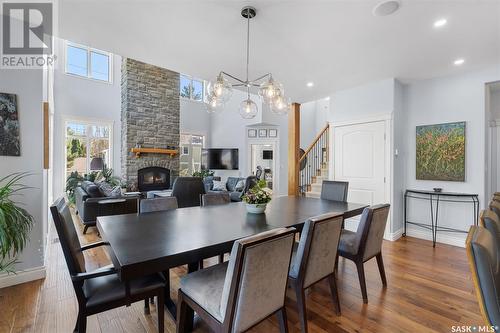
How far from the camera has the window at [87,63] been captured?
689 centimetres

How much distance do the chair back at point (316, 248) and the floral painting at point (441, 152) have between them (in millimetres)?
3118

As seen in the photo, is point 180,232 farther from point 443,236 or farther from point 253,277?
point 443,236

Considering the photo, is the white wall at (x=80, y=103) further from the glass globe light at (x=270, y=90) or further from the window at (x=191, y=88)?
the glass globe light at (x=270, y=90)

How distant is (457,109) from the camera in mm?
3803

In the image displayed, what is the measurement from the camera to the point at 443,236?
3.90 meters

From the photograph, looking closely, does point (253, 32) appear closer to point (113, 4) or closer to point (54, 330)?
point (113, 4)

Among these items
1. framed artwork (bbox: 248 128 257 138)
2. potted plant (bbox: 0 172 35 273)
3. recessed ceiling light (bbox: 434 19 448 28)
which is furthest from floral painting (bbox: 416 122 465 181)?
potted plant (bbox: 0 172 35 273)

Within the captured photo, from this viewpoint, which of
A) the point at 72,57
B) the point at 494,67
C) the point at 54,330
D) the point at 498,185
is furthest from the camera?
the point at 72,57

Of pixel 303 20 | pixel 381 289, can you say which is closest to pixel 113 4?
pixel 303 20

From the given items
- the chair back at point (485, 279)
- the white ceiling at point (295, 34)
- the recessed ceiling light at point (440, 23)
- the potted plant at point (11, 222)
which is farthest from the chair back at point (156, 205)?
the recessed ceiling light at point (440, 23)

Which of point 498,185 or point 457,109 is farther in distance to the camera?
point 498,185

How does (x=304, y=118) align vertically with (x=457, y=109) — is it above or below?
above

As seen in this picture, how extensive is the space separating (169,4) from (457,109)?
4324 millimetres

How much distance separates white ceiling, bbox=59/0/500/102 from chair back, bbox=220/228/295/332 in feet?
6.62
